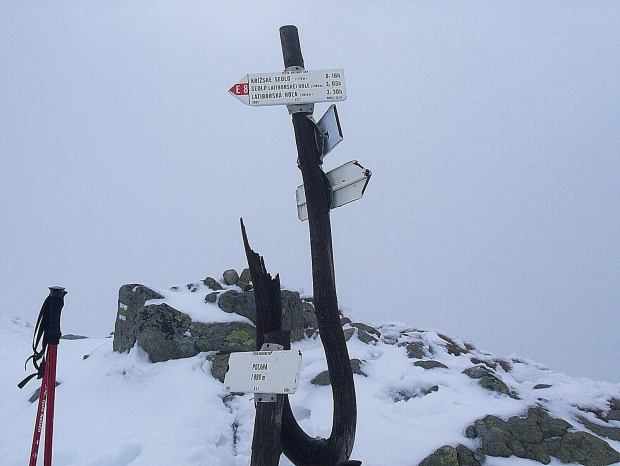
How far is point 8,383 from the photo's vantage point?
341 inches

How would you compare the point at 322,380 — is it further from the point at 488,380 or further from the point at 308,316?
the point at 308,316

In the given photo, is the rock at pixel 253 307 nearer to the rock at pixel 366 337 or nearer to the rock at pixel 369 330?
the rock at pixel 366 337

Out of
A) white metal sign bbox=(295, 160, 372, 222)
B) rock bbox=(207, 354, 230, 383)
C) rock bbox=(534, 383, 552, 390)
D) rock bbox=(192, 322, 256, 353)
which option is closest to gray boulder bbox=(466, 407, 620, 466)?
rock bbox=(534, 383, 552, 390)

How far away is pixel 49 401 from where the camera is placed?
3.76 meters

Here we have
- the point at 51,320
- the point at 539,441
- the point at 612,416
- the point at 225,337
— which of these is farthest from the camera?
the point at 225,337

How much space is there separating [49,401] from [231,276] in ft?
22.7

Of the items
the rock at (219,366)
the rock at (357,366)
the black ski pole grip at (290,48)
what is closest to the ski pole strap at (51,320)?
the black ski pole grip at (290,48)

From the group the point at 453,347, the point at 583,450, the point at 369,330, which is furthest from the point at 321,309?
the point at 453,347

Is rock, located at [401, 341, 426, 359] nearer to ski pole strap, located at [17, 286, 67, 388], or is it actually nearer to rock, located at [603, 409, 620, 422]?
rock, located at [603, 409, 620, 422]

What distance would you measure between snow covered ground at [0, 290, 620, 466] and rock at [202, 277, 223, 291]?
2751 millimetres

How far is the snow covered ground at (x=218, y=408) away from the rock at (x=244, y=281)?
6.92 feet

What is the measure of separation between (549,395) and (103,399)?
7.41 meters

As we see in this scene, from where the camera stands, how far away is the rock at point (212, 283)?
416 inches

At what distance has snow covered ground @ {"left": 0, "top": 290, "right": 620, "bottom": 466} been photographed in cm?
521
